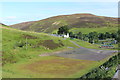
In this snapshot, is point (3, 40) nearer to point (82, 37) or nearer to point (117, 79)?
point (117, 79)

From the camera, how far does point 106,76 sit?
2375 centimetres

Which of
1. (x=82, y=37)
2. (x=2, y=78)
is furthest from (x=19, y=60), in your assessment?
(x=82, y=37)

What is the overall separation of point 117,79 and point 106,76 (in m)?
2.47

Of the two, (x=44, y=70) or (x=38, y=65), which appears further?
(x=38, y=65)

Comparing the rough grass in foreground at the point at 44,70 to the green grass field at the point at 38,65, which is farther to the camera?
the green grass field at the point at 38,65

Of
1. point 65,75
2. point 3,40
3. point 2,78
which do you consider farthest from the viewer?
point 3,40

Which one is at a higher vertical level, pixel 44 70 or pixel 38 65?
pixel 38 65

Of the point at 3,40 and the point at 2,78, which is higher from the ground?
the point at 3,40

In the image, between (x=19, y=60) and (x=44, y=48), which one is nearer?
(x=19, y=60)

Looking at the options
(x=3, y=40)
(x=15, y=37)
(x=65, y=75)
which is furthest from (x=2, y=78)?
(x=15, y=37)

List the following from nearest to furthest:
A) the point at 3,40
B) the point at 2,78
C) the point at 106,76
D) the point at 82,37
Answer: the point at 106,76 → the point at 2,78 → the point at 3,40 → the point at 82,37

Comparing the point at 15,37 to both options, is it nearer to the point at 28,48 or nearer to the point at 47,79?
the point at 28,48

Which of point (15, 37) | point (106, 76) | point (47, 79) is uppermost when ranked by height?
point (15, 37)

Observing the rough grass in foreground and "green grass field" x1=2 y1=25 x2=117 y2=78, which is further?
"green grass field" x1=2 y1=25 x2=117 y2=78
